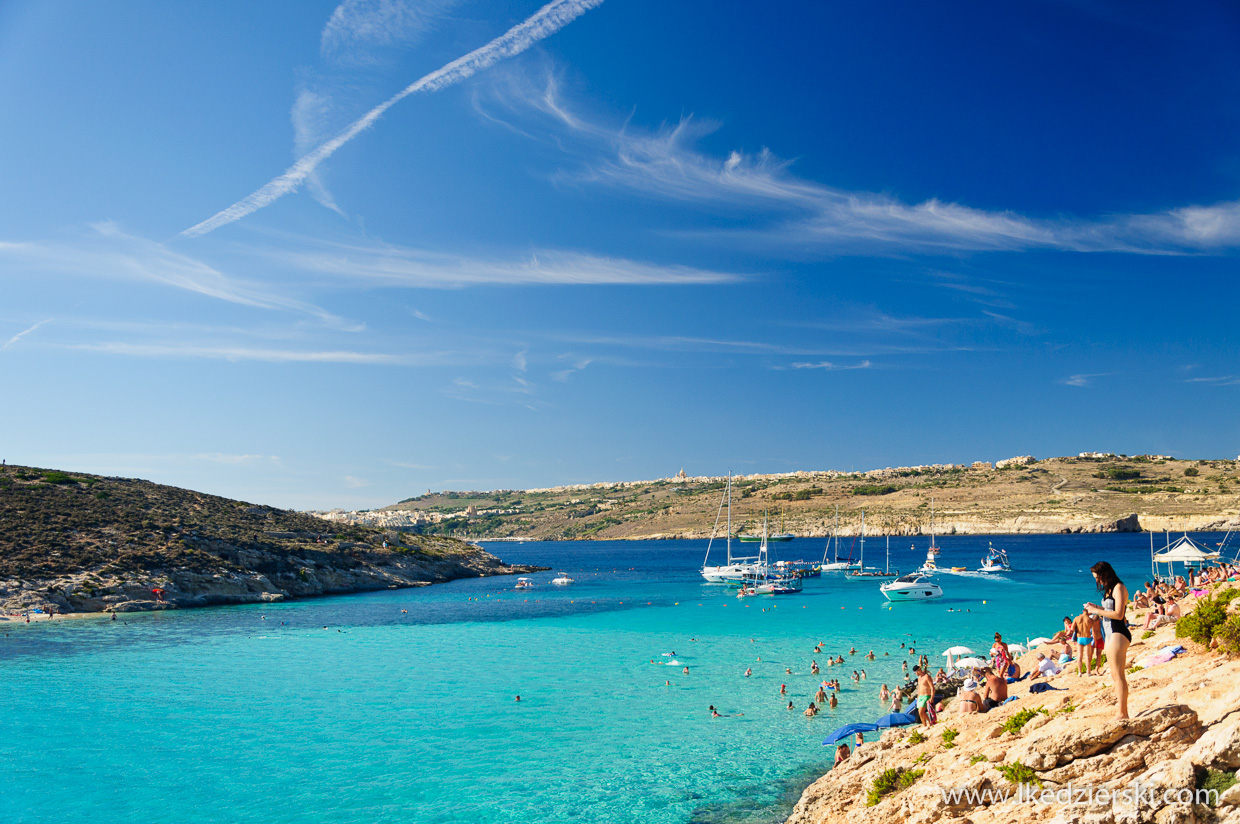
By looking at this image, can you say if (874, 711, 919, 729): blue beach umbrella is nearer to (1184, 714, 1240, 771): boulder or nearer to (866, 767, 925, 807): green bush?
(866, 767, 925, 807): green bush

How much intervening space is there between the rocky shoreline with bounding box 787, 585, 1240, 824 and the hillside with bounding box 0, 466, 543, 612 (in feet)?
241

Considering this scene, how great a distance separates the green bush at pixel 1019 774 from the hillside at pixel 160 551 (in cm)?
7680

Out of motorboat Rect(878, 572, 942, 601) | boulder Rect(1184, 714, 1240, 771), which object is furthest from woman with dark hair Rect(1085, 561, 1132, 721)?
motorboat Rect(878, 572, 942, 601)

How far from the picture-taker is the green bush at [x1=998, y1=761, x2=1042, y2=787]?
1127 cm

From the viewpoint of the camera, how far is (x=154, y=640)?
5162 cm

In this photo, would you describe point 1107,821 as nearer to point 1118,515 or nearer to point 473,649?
point 473,649

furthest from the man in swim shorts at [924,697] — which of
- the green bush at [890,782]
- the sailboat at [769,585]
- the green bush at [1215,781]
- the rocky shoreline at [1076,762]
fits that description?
the sailboat at [769,585]

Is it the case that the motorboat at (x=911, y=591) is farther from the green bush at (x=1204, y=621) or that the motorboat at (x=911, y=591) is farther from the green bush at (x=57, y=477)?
the green bush at (x=57, y=477)

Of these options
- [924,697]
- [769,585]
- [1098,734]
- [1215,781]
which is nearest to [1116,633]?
[1098,734]

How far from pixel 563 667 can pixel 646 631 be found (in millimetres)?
15569

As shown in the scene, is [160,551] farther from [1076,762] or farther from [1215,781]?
[1215,781]

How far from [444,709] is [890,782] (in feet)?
74.8

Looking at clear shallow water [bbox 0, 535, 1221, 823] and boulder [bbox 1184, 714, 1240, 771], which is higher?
boulder [bbox 1184, 714, 1240, 771]

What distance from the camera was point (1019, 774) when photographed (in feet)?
37.7
